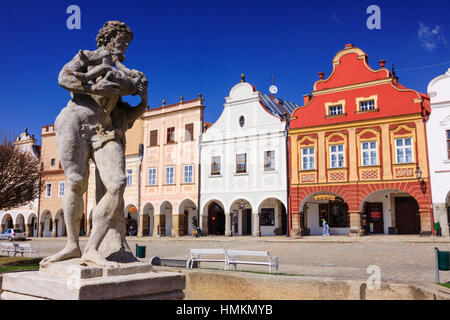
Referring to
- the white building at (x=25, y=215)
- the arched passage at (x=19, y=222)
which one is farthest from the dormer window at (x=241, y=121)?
the arched passage at (x=19, y=222)

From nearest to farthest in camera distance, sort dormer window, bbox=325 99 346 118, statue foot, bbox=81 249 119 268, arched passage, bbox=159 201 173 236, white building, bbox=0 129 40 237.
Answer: statue foot, bbox=81 249 119 268 → dormer window, bbox=325 99 346 118 → arched passage, bbox=159 201 173 236 → white building, bbox=0 129 40 237

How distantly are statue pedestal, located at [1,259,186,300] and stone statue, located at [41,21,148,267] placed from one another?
278 mm

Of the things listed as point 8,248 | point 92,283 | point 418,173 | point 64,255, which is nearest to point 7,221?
point 8,248

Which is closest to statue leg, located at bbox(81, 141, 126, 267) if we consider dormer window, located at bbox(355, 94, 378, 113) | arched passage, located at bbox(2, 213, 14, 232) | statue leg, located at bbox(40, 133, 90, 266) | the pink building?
statue leg, located at bbox(40, 133, 90, 266)

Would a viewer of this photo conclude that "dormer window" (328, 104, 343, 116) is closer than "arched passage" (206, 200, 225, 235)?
Yes

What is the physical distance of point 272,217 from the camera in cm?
3033

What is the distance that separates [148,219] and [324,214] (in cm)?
1444

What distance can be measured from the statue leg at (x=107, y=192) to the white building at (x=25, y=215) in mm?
39712

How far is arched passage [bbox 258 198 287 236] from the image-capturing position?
30.0 metres

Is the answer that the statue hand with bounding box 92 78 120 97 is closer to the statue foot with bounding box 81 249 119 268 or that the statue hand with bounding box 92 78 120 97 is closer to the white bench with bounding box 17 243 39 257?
the statue foot with bounding box 81 249 119 268

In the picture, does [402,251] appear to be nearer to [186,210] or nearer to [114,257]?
[114,257]

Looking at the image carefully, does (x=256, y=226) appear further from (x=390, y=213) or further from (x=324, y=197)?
(x=390, y=213)

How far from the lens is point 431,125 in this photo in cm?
2372
